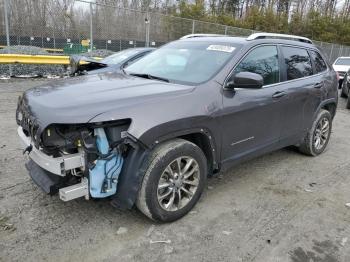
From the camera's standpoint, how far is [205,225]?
3.44m

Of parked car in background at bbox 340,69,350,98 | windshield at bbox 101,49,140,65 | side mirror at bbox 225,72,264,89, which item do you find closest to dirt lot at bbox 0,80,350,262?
side mirror at bbox 225,72,264,89

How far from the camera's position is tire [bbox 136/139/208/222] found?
10.3 ft

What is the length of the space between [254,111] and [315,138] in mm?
2034

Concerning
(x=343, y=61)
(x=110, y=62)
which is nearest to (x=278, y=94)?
(x=110, y=62)

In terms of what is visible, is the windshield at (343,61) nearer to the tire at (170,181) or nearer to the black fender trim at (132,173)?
the tire at (170,181)

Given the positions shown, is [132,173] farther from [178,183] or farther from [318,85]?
[318,85]

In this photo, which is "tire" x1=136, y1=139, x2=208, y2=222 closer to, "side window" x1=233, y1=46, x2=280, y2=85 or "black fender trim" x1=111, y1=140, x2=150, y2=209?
"black fender trim" x1=111, y1=140, x2=150, y2=209

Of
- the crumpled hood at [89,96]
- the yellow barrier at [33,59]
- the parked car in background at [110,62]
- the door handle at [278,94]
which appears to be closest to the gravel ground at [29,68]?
the yellow barrier at [33,59]

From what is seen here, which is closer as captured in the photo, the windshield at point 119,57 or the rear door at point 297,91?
the rear door at point 297,91

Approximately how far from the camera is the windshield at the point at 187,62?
3888mm

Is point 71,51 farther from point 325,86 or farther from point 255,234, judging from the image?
point 255,234

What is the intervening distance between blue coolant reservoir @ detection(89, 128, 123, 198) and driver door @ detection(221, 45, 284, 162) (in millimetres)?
1228

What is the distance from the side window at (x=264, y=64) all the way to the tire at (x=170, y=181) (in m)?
1.16

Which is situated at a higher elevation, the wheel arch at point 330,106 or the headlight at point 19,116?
the headlight at point 19,116
